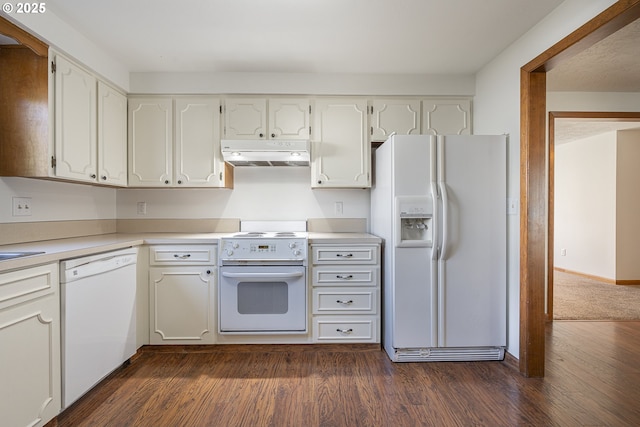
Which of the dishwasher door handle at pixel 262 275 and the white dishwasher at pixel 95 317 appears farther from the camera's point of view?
the dishwasher door handle at pixel 262 275

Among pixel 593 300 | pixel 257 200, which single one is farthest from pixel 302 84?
pixel 593 300

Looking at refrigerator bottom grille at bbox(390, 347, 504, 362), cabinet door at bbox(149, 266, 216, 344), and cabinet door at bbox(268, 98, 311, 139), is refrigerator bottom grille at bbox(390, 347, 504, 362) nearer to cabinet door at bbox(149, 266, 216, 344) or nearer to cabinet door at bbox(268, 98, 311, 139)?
cabinet door at bbox(149, 266, 216, 344)

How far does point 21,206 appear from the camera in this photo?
212cm

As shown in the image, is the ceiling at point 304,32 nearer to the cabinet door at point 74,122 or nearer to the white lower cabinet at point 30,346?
the cabinet door at point 74,122

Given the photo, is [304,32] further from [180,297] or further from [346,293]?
[180,297]

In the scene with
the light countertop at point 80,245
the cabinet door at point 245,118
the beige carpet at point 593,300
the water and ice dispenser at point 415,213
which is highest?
the cabinet door at point 245,118

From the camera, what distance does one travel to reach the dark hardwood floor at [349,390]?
172cm

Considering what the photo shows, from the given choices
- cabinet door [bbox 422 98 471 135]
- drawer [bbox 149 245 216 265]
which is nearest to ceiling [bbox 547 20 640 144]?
cabinet door [bbox 422 98 471 135]

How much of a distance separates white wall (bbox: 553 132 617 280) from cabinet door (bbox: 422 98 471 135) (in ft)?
12.4

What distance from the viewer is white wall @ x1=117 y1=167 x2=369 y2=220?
10.3 feet

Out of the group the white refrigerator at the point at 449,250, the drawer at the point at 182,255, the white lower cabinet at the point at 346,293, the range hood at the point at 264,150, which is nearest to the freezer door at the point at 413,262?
the white refrigerator at the point at 449,250

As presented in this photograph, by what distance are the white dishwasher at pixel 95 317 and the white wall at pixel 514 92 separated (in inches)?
109

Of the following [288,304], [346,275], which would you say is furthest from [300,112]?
[288,304]

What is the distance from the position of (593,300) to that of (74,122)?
18.6ft
